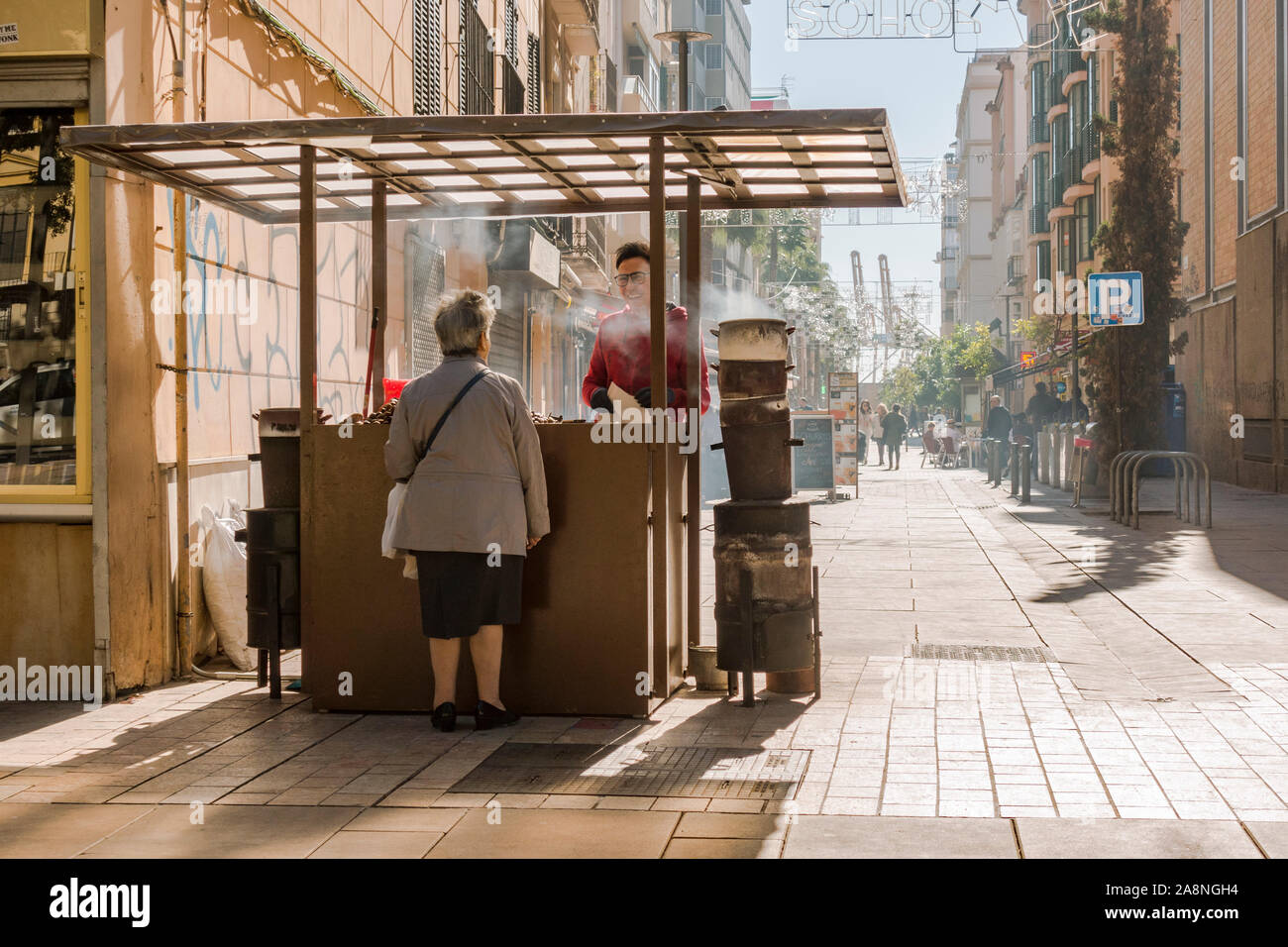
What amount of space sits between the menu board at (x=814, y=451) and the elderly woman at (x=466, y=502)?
18.0 m

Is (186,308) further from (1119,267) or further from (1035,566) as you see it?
(1119,267)

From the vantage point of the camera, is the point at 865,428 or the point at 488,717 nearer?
the point at 488,717

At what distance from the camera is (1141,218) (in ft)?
72.8

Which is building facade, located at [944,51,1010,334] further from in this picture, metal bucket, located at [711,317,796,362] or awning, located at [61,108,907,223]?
metal bucket, located at [711,317,796,362]

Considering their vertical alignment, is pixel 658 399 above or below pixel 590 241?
below

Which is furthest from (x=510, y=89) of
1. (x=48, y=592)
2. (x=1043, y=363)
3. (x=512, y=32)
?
(x=1043, y=363)

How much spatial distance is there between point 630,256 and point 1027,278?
2537 inches

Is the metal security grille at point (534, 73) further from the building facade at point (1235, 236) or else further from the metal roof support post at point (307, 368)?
the metal roof support post at point (307, 368)

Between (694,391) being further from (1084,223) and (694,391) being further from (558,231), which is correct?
(1084,223)

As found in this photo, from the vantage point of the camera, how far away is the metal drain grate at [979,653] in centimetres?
835

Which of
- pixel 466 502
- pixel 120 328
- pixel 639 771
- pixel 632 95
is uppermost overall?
pixel 632 95

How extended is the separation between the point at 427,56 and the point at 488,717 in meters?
10.3
